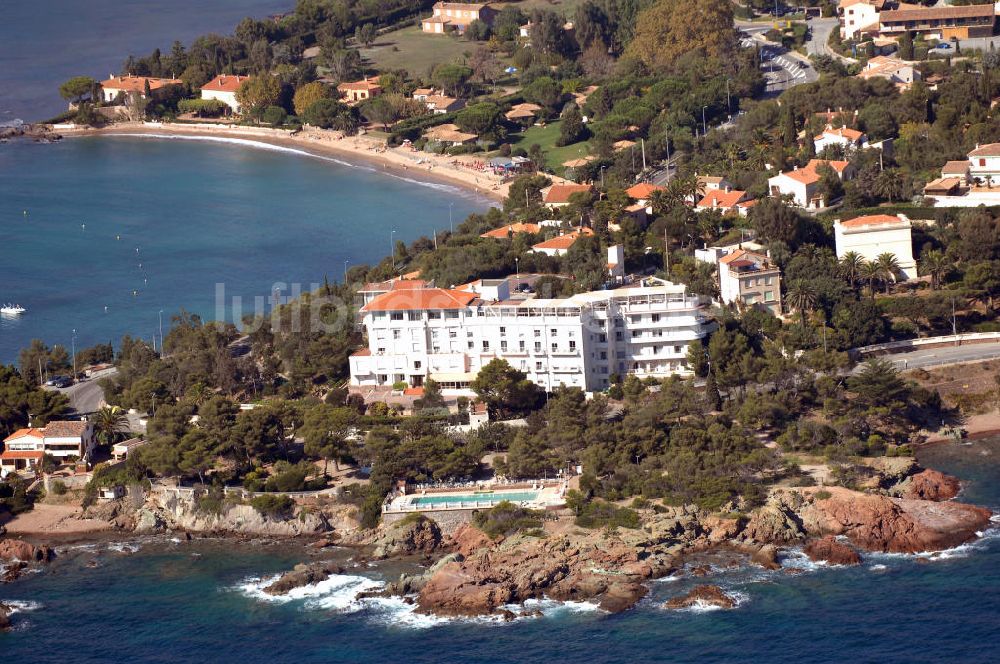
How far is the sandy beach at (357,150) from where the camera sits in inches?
3789

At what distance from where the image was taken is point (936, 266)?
66438 mm

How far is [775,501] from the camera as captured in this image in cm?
5231

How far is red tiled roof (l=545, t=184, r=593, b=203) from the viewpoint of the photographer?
80.6m

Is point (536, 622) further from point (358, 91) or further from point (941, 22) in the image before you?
point (358, 91)

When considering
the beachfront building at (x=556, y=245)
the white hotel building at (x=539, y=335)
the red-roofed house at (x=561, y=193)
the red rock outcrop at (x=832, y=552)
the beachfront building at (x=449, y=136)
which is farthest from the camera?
the beachfront building at (x=449, y=136)

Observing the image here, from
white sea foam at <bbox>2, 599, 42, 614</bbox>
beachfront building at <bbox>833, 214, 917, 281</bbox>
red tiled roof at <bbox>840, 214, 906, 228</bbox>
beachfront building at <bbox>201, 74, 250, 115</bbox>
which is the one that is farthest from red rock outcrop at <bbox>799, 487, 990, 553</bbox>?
beachfront building at <bbox>201, 74, 250, 115</bbox>

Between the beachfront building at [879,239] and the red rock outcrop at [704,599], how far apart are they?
24445mm

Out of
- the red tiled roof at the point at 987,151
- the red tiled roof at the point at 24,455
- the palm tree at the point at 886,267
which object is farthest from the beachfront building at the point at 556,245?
the red tiled roof at the point at 24,455

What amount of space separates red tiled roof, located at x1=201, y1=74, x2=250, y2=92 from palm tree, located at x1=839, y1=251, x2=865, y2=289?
57.0 m

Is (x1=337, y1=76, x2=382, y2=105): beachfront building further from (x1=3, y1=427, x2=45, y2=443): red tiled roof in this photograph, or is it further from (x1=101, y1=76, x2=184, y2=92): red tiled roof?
(x1=3, y1=427, x2=45, y2=443): red tiled roof

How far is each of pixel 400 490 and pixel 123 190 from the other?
1988 inches

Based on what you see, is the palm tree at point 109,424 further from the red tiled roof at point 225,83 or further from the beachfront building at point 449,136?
the red tiled roof at point 225,83

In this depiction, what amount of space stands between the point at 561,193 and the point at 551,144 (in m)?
17.5

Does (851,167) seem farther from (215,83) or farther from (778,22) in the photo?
(215,83)
